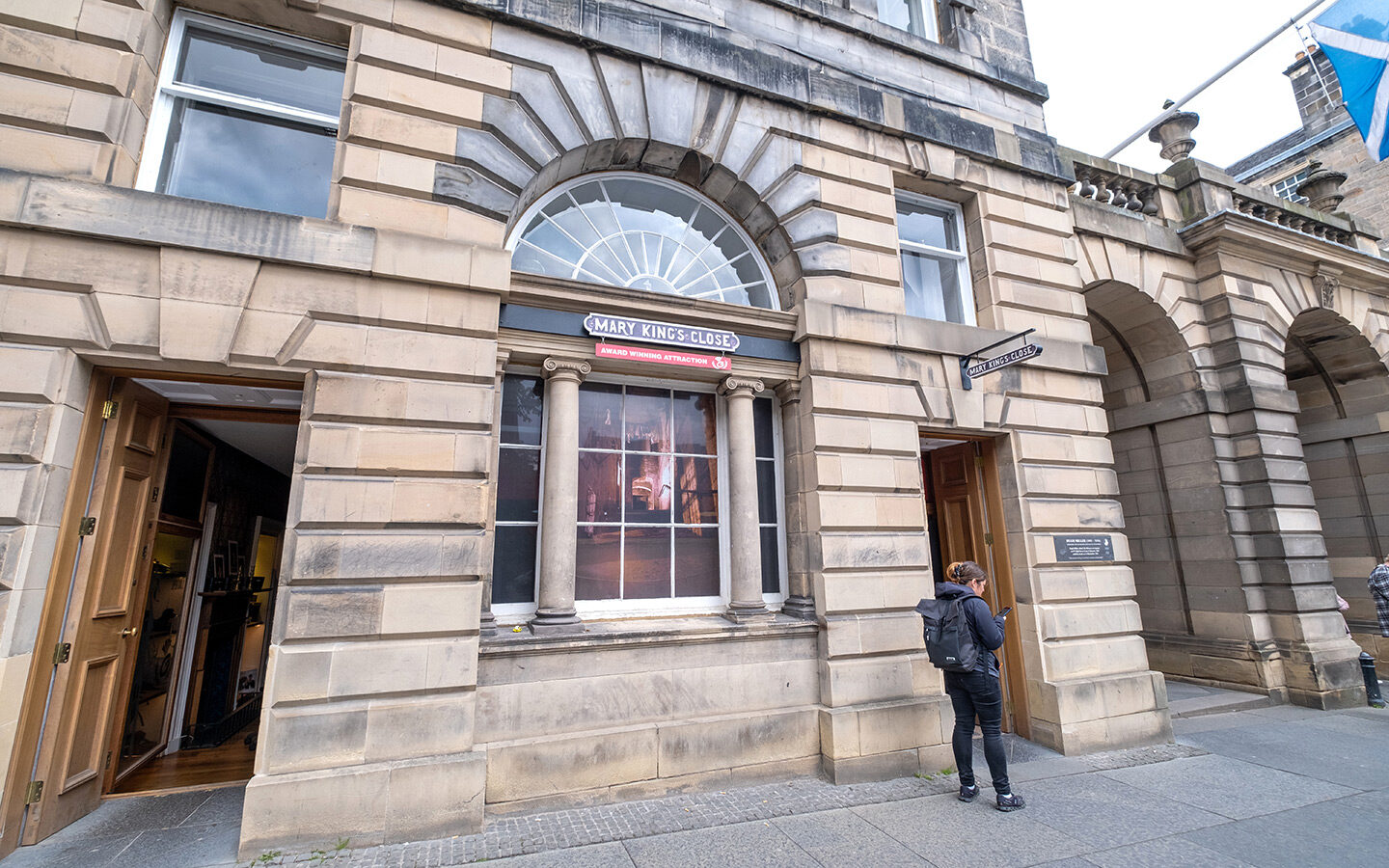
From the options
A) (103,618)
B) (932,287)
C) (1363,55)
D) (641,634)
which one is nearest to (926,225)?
(932,287)

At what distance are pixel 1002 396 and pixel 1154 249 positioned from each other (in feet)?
18.8

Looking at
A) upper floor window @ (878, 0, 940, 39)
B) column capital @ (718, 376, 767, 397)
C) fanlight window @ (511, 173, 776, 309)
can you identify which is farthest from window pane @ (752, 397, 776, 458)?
upper floor window @ (878, 0, 940, 39)

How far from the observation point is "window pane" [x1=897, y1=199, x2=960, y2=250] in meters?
8.30

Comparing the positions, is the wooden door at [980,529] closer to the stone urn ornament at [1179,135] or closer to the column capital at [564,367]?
the column capital at [564,367]

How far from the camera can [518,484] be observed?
594 centimetres

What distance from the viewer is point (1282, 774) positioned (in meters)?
6.02

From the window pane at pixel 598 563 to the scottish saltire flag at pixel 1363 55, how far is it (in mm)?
14188

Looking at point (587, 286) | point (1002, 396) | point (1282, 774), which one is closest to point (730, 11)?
point (587, 286)

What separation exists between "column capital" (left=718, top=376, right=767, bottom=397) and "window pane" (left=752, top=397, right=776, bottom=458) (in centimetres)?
31

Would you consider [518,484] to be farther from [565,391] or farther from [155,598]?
[155,598]

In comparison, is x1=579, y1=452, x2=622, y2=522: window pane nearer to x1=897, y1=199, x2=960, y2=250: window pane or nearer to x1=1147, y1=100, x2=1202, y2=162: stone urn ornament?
x1=897, y1=199, x2=960, y2=250: window pane

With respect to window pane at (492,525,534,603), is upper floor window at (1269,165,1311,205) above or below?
above

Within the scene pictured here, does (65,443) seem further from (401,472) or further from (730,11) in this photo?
(730,11)

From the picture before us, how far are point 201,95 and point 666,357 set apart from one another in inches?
194
